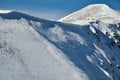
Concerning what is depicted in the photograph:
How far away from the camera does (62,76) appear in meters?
48.8

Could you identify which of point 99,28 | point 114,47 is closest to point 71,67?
point 114,47

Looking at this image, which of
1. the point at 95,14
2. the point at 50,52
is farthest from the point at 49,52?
the point at 95,14

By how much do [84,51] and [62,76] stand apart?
12181 mm

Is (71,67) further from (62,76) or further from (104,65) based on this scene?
(104,65)

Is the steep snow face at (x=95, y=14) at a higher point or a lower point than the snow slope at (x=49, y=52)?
higher

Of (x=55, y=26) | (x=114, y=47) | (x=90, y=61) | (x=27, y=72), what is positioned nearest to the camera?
(x=27, y=72)

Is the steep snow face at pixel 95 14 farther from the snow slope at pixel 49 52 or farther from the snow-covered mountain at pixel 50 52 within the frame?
the snow slope at pixel 49 52

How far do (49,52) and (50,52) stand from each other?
20cm

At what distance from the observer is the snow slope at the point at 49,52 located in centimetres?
4700

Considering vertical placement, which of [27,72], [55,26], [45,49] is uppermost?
[55,26]

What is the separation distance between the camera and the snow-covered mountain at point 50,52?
47031 millimetres

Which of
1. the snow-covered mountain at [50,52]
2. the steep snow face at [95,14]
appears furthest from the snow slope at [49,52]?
the steep snow face at [95,14]

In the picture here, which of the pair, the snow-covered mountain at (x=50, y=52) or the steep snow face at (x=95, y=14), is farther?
the steep snow face at (x=95, y=14)

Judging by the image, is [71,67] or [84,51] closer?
[71,67]
